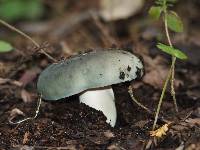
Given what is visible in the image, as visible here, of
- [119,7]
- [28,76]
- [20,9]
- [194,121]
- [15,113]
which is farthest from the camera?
[20,9]

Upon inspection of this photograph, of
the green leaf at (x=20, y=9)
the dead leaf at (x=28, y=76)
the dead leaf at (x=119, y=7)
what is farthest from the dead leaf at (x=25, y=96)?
the green leaf at (x=20, y=9)

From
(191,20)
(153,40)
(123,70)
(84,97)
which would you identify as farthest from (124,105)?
(191,20)

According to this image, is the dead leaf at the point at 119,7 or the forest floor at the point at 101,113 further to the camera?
the dead leaf at the point at 119,7

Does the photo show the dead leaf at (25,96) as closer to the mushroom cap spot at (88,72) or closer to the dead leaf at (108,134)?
the mushroom cap spot at (88,72)

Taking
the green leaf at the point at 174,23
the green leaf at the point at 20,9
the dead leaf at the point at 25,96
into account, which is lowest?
the dead leaf at the point at 25,96

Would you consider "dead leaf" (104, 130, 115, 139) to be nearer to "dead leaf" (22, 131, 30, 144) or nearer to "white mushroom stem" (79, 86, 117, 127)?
"white mushroom stem" (79, 86, 117, 127)

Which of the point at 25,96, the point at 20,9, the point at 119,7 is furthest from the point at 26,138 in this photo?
the point at 20,9

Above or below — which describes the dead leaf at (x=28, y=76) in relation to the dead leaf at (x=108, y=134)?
above

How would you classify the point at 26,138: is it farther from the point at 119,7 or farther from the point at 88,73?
the point at 119,7
